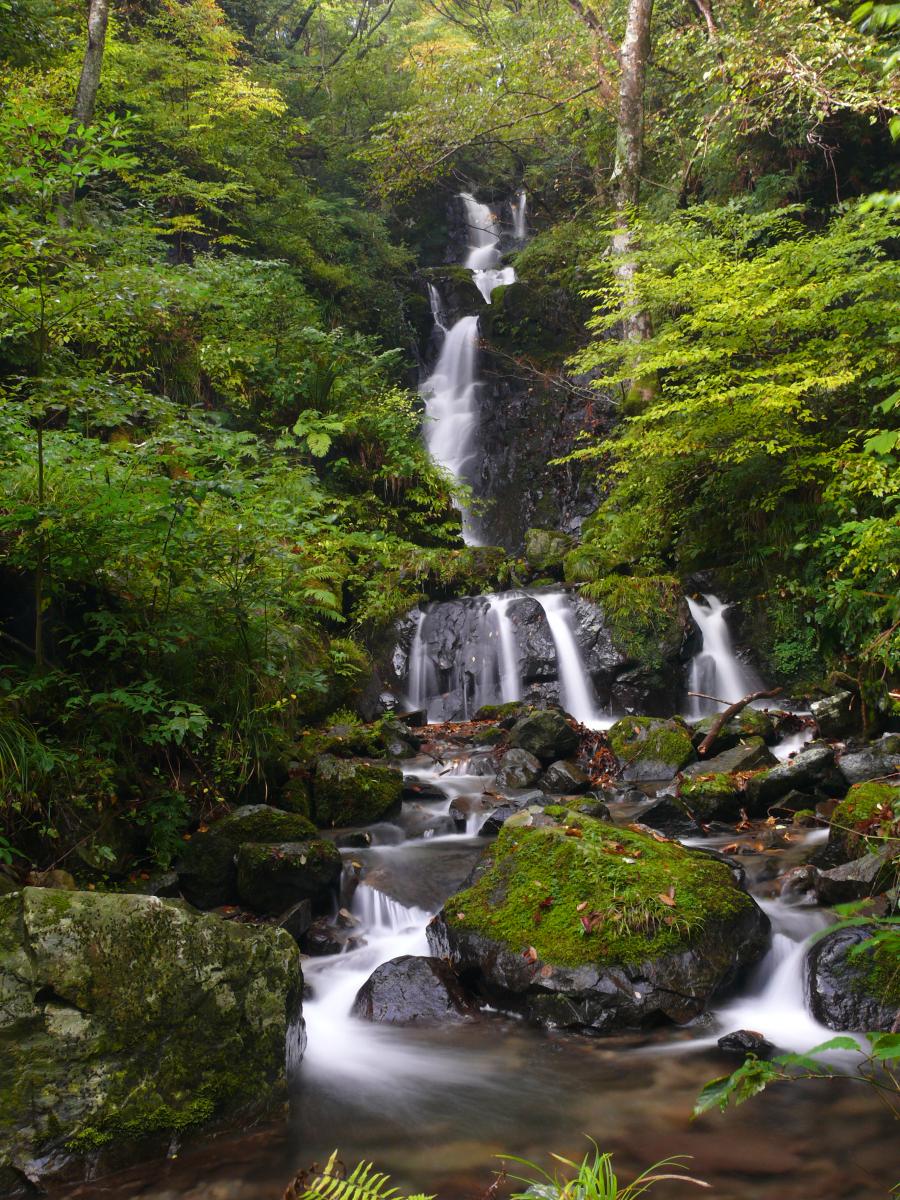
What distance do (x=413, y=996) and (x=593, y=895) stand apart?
114 cm

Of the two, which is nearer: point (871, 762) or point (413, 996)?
point (413, 996)

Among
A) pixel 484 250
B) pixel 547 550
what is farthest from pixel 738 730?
pixel 484 250

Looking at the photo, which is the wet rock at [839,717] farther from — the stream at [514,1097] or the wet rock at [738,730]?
the stream at [514,1097]

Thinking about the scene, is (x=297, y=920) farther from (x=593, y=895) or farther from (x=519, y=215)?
(x=519, y=215)

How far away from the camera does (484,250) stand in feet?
77.7

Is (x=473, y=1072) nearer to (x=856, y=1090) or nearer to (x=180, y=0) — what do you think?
(x=856, y=1090)

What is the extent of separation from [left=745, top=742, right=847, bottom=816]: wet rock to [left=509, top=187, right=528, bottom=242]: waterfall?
21405mm

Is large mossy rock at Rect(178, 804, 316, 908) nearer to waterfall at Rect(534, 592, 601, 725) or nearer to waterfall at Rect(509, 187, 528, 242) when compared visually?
waterfall at Rect(534, 592, 601, 725)

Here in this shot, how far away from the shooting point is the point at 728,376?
9227mm

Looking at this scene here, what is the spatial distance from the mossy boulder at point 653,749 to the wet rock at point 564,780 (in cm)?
61

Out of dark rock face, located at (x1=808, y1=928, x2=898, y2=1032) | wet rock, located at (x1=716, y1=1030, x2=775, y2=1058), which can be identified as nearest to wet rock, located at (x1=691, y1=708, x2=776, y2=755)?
dark rock face, located at (x1=808, y1=928, x2=898, y2=1032)

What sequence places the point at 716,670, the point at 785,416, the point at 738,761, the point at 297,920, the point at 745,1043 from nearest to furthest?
the point at 745,1043 → the point at 297,920 → the point at 738,761 → the point at 785,416 → the point at 716,670

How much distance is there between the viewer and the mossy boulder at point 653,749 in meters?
7.88

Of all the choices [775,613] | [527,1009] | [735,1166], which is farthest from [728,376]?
[735,1166]
